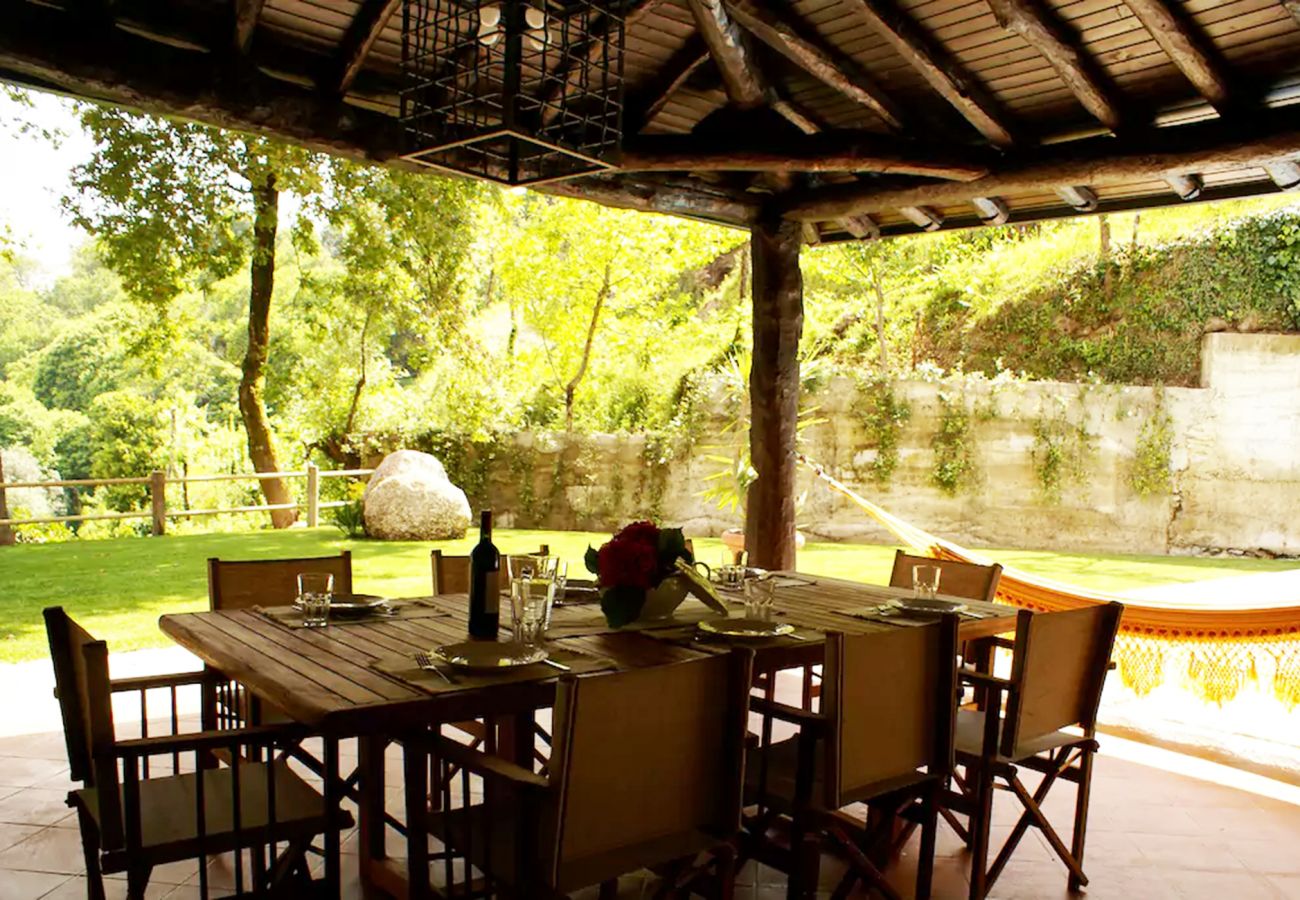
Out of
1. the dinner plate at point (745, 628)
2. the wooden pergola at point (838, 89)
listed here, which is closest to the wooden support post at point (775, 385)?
the wooden pergola at point (838, 89)

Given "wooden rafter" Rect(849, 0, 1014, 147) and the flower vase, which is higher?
"wooden rafter" Rect(849, 0, 1014, 147)

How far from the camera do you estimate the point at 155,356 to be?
342 inches

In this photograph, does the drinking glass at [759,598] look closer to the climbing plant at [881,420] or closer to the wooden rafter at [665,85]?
the wooden rafter at [665,85]

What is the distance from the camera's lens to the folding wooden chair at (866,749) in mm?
1906

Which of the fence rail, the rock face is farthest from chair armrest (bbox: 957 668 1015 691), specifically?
the fence rail

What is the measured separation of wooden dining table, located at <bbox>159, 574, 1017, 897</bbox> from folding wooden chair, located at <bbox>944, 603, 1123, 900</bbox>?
0.24 meters

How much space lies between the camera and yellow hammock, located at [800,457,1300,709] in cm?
338

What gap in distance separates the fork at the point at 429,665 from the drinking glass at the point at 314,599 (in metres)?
0.34

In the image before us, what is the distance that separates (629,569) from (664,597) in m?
0.18

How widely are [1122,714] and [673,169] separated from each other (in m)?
2.75

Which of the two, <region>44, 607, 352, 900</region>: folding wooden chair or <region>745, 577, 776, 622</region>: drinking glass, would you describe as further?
<region>745, 577, 776, 622</region>: drinking glass

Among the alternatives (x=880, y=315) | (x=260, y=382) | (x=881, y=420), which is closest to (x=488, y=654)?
(x=881, y=420)

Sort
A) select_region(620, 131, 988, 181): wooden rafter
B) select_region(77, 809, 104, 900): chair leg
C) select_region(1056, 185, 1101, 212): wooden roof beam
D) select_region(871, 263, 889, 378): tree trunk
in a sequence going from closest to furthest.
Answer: select_region(77, 809, 104, 900): chair leg < select_region(620, 131, 988, 181): wooden rafter < select_region(1056, 185, 1101, 212): wooden roof beam < select_region(871, 263, 889, 378): tree trunk

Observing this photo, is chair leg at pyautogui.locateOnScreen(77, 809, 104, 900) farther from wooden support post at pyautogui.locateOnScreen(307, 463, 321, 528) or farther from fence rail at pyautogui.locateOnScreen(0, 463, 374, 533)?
wooden support post at pyautogui.locateOnScreen(307, 463, 321, 528)
